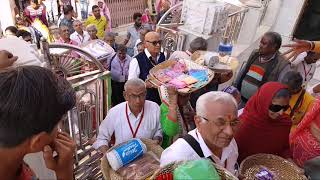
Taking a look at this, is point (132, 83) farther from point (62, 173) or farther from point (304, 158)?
point (304, 158)

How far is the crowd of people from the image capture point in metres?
1.17

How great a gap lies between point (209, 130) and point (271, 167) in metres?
0.85

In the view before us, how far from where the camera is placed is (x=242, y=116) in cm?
285

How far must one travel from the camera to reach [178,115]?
2.89 meters

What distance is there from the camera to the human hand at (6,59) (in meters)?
1.83

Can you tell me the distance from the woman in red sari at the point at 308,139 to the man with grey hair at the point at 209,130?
1.12 meters

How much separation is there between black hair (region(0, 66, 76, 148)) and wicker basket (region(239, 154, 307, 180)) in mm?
1654

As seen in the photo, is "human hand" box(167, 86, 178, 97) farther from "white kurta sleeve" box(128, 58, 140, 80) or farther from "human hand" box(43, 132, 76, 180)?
"human hand" box(43, 132, 76, 180)

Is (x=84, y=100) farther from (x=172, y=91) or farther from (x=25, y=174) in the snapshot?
(x=25, y=174)

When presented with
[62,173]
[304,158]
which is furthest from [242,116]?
[62,173]

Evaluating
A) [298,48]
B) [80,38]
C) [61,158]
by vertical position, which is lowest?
[80,38]

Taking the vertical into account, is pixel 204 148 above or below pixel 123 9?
above

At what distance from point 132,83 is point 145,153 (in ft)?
2.30

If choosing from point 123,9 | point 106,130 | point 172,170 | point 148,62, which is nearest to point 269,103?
point 172,170
